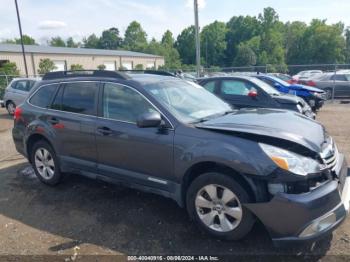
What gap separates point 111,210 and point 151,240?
0.94 metres

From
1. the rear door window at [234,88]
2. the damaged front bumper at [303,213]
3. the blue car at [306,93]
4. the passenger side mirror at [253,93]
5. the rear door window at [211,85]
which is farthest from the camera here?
the blue car at [306,93]

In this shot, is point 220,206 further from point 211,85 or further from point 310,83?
point 310,83

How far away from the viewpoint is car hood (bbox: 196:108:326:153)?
317 cm

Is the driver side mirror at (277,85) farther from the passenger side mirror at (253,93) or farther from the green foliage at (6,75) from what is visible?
the green foliage at (6,75)

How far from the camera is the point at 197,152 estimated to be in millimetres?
3348

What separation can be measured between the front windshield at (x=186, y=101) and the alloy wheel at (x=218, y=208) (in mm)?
852

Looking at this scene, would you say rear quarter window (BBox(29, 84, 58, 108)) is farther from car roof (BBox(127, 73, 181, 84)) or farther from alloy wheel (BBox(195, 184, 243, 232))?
alloy wheel (BBox(195, 184, 243, 232))

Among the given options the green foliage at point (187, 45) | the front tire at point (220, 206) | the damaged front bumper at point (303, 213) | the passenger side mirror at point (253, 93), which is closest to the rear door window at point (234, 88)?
the passenger side mirror at point (253, 93)

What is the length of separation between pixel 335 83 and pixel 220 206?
15.6 metres

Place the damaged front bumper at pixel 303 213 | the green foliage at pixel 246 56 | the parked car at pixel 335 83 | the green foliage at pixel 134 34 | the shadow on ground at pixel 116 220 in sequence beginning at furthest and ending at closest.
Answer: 1. the green foliage at pixel 134 34
2. the green foliage at pixel 246 56
3. the parked car at pixel 335 83
4. the shadow on ground at pixel 116 220
5. the damaged front bumper at pixel 303 213

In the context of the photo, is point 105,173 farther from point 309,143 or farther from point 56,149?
point 309,143

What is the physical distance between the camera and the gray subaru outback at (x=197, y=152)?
115 inches

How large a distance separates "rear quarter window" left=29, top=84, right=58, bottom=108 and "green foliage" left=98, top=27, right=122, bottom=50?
10353 centimetres

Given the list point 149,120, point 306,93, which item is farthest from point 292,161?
point 306,93
